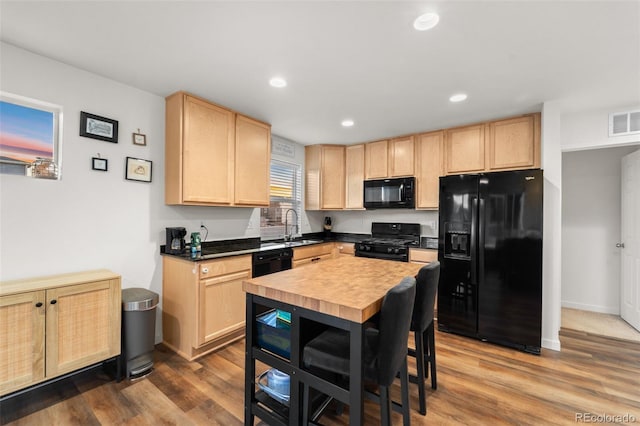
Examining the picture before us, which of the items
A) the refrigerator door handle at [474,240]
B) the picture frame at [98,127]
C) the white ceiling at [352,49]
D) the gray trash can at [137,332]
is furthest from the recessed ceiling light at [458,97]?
the gray trash can at [137,332]

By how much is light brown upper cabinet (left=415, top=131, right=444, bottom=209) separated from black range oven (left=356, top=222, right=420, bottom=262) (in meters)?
0.55

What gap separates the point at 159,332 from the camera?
2.85 metres

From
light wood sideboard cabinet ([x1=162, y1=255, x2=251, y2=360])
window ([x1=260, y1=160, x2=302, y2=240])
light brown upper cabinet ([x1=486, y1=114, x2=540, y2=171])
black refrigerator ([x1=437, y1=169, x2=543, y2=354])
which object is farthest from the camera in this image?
window ([x1=260, y1=160, x2=302, y2=240])

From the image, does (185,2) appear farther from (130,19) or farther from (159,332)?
(159,332)

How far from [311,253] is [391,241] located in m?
1.28

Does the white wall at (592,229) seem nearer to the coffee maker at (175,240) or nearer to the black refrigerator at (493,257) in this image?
the black refrigerator at (493,257)

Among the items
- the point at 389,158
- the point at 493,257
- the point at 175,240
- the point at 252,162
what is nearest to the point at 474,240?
the point at 493,257

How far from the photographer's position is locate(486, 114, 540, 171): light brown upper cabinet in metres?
3.11

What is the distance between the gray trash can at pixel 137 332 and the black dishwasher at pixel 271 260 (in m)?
1.03

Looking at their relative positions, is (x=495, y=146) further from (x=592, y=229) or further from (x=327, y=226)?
(x=327, y=226)

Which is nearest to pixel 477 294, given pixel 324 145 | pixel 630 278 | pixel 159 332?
pixel 630 278

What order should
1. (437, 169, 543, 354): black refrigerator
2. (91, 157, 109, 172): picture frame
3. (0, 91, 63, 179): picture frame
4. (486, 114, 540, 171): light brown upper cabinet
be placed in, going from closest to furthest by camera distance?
(0, 91, 63, 179): picture frame < (91, 157, 109, 172): picture frame < (437, 169, 543, 354): black refrigerator < (486, 114, 540, 171): light brown upper cabinet

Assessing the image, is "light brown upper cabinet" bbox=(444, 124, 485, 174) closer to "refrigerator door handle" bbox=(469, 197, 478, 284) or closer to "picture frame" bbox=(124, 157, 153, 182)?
"refrigerator door handle" bbox=(469, 197, 478, 284)

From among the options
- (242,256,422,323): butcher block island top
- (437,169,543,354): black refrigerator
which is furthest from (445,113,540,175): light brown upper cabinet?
(242,256,422,323): butcher block island top
